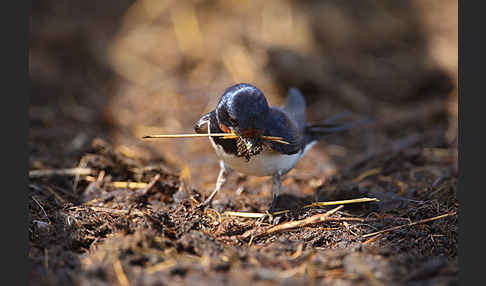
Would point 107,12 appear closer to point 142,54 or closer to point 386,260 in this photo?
point 142,54

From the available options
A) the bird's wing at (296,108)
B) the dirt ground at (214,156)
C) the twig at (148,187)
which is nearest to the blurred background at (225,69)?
the dirt ground at (214,156)

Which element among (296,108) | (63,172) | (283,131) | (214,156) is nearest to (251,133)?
(283,131)

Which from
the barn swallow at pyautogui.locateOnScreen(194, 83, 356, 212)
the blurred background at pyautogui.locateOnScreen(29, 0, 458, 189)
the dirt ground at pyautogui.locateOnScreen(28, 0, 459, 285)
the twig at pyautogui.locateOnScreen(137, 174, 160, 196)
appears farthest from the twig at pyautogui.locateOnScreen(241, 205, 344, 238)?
the blurred background at pyautogui.locateOnScreen(29, 0, 458, 189)

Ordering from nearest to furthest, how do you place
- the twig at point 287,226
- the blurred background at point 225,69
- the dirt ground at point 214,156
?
the dirt ground at point 214,156 → the twig at point 287,226 → the blurred background at point 225,69

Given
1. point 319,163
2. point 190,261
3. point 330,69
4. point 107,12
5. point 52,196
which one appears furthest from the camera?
point 107,12

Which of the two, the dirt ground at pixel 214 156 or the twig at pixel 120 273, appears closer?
the twig at pixel 120 273

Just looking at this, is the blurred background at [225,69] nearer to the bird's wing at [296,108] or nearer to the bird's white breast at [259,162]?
the bird's wing at [296,108]

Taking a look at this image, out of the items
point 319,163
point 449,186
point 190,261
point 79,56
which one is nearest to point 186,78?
point 79,56
